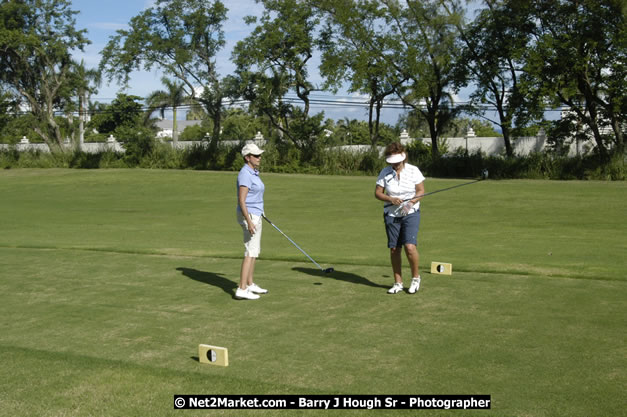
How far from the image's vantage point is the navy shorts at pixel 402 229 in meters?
8.99

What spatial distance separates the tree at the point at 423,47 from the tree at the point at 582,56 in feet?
28.1

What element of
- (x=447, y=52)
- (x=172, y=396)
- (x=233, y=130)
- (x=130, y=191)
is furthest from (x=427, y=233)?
(x=233, y=130)

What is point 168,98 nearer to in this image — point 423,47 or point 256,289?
point 423,47

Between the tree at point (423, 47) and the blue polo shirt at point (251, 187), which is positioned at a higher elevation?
the tree at point (423, 47)

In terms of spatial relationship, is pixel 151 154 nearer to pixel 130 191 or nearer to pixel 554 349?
pixel 130 191

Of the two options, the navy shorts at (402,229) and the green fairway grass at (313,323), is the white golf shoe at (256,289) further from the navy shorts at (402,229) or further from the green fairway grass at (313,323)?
the navy shorts at (402,229)

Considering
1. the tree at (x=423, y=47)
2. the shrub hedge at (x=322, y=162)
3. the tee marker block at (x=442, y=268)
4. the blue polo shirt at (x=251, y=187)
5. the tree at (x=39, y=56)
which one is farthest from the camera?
the tree at (x=39, y=56)

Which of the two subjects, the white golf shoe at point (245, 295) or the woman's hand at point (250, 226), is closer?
the white golf shoe at point (245, 295)

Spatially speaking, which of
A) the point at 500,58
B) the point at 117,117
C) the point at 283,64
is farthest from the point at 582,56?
the point at 117,117

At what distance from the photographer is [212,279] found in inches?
406

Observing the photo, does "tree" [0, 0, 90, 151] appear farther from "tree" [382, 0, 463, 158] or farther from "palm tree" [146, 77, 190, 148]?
"tree" [382, 0, 463, 158]

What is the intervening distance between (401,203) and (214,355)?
3810mm

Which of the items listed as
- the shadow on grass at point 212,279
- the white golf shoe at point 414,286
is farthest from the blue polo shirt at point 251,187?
the white golf shoe at point 414,286
